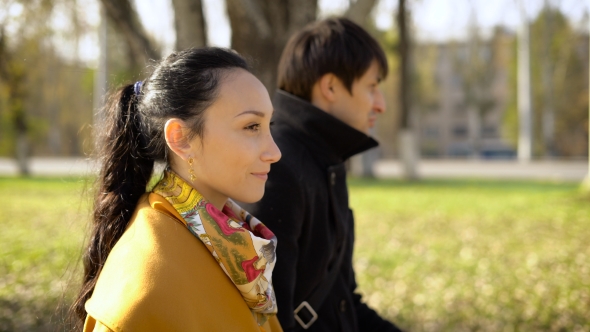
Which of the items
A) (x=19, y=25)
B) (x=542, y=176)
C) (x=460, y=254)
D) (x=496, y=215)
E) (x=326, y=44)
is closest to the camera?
(x=326, y=44)

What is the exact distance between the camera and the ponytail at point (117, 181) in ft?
5.22

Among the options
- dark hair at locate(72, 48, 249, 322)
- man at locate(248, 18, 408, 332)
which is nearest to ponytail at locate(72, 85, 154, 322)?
dark hair at locate(72, 48, 249, 322)

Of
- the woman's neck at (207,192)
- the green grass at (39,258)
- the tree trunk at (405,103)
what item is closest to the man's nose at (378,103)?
the woman's neck at (207,192)

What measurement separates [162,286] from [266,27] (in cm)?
300

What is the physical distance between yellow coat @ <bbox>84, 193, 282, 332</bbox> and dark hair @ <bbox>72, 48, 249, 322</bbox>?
0.12 meters

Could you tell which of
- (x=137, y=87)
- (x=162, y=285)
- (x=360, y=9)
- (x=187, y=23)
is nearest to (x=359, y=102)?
(x=137, y=87)

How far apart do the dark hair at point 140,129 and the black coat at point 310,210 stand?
Result: 479mm

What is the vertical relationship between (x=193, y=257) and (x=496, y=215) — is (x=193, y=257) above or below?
above

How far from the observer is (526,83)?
25.0m

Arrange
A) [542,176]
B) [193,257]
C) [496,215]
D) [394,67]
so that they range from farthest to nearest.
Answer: [394,67] → [542,176] → [496,215] → [193,257]

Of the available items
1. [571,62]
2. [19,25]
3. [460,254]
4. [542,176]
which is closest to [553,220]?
[460,254]

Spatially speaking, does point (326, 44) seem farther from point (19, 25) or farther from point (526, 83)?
point (526, 83)

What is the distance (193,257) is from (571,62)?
3998cm

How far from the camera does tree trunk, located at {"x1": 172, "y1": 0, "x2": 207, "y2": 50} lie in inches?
158
